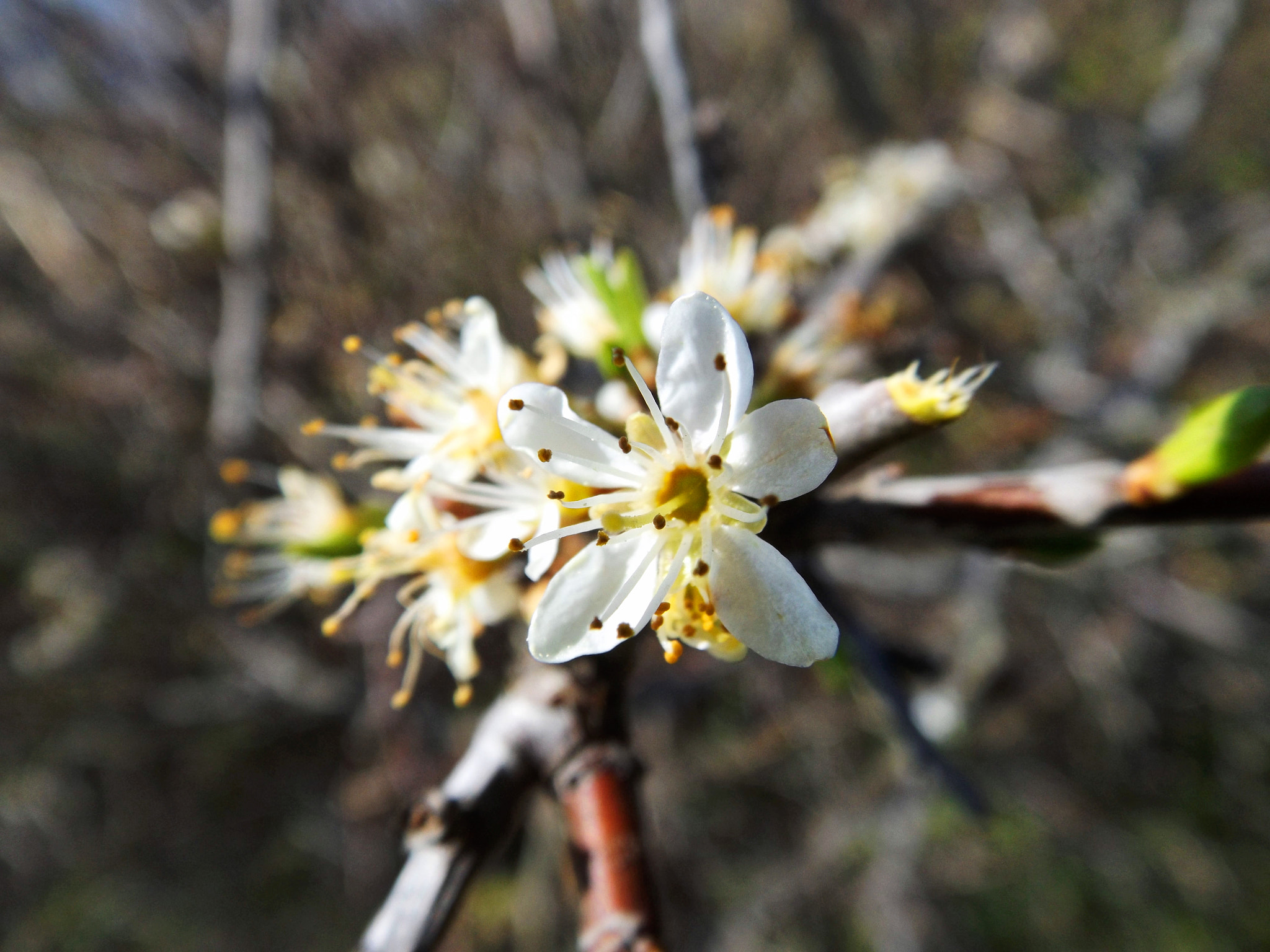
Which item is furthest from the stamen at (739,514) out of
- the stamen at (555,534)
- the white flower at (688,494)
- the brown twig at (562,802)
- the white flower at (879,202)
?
the white flower at (879,202)

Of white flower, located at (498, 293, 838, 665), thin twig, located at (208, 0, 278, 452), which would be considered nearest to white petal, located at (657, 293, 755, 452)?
white flower, located at (498, 293, 838, 665)

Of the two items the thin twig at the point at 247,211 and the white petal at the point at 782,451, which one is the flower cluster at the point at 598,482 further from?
the thin twig at the point at 247,211

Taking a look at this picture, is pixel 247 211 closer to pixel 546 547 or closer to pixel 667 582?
pixel 546 547

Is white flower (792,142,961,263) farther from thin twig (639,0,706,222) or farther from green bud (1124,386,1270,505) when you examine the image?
green bud (1124,386,1270,505)

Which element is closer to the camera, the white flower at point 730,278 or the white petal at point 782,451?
the white petal at point 782,451

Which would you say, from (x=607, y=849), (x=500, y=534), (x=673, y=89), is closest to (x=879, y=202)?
(x=673, y=89)

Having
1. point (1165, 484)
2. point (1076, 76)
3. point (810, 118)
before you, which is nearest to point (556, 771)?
point (1165, 484)

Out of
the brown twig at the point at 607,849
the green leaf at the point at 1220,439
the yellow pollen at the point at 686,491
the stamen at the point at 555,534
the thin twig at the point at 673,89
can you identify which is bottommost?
the brown twig at the point at 607,849
